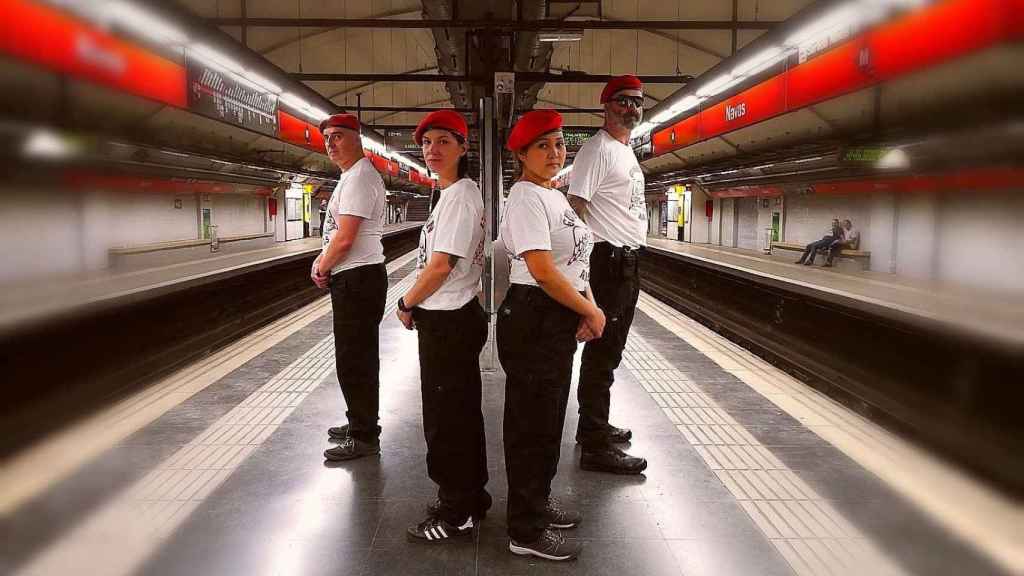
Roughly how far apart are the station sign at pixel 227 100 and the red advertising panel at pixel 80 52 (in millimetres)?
486

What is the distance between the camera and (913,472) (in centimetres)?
276

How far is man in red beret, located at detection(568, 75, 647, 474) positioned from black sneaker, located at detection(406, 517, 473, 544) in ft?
2.56

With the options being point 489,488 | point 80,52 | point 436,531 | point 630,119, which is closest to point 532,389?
point 436,531

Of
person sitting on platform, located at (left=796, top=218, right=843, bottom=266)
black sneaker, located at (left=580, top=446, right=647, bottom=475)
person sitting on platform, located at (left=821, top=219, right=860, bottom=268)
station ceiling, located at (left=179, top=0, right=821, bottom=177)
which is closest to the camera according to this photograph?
black sneaker, located at (left=580, top=446, right=647, bottom=475)

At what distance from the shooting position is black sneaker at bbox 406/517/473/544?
2.14 meters

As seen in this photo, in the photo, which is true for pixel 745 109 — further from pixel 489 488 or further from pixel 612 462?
pixel 489 488

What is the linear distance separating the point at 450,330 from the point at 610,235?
1015mm

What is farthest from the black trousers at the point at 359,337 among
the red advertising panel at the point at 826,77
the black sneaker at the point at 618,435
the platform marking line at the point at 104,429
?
the red advertising panel at the point at 826,77

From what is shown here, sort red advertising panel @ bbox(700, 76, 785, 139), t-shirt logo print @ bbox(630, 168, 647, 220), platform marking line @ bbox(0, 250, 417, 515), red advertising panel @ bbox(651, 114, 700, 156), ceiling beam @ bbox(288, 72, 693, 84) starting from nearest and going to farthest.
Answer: platform marking line @ bbox(0, 250, 417, 515) → t-shirt logo print @ bbox(630, 168, 647, 220) → red advertising panel @ bbox(700, 76, 785, 139) → ceiling beam @ bbox(288, 72, 693, 84) → red advertising panel @ bbox(651, 114, 700, 156)

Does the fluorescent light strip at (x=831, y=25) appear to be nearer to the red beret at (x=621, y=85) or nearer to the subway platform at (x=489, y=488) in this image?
the red beret at (x=621, y=85)

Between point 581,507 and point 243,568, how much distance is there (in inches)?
47.9

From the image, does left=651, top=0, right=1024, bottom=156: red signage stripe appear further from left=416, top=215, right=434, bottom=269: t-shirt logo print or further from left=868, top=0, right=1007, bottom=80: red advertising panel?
left=416, top=215, right=434, bottom=269: t-shirt logo print

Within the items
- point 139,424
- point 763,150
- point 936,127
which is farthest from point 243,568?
point 763,150

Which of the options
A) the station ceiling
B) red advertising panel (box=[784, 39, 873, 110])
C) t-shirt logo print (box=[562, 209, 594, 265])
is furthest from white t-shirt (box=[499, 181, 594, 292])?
the station ceiling
